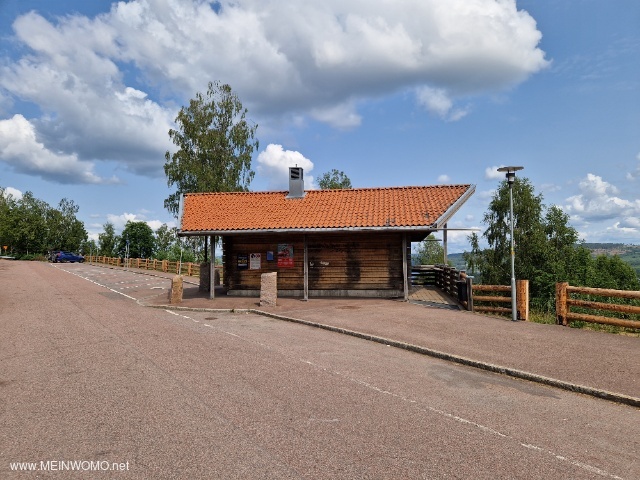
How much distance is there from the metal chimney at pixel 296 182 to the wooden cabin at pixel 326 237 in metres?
0.64

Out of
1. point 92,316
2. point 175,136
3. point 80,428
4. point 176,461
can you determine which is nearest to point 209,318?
point 92,316

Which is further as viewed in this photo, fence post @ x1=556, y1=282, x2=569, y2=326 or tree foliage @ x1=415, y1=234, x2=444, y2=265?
tree foliage @ x1=415, y1=234, x2=444, y2=265

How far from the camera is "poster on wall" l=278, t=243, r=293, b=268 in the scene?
58.7ft

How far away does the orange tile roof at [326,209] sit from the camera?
16125 mm

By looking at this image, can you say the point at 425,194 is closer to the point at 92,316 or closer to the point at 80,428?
the point at 92,316

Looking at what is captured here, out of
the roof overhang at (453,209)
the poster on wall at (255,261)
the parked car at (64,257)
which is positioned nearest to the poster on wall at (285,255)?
the poster on wall at (255,261)

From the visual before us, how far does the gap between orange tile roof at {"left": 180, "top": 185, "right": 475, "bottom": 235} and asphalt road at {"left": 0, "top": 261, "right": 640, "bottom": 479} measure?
7.71 m

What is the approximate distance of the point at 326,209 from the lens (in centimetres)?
1816

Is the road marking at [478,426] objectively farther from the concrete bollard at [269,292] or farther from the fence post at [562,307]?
the concrete bollard at [269,292]

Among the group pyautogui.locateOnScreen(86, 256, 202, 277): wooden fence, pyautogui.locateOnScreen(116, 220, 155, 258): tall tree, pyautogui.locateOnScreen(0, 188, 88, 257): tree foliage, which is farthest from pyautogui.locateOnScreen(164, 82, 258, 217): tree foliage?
pyautogui.locateOnScreen(0, 188, 88, 257): tree foliage

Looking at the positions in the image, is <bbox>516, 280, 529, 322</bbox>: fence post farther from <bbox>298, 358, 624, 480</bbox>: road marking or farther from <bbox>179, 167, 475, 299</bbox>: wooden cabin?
<bbox>298, 358, 624, 480</bbox>: road marking

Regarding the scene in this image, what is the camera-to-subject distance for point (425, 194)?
18547 mm

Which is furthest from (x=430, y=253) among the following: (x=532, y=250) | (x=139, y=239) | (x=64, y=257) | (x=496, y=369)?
(x=496, y=369)

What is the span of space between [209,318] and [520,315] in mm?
9312
